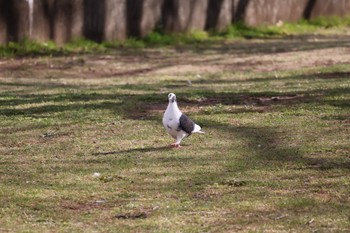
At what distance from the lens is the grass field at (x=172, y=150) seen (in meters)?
7.45

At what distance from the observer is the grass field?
7449 millimetres

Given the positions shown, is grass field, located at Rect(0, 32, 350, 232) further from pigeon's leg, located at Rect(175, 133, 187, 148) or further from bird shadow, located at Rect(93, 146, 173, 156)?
pigeon's leg, located at Rect(175, 133, 187, 148)

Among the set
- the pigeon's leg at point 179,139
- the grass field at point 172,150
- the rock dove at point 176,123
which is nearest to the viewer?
the grass field at point 172,150

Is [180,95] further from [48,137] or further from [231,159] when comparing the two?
[231,159]

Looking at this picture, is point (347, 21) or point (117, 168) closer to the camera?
point (117, 168)

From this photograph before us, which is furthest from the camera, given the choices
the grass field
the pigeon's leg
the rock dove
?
the pigeon's leg

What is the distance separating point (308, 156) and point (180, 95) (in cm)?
473

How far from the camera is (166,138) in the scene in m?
10.8

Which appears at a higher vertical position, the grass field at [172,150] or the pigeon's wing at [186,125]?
the pigeon's wing at [186,125]

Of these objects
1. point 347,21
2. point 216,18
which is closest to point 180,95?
point 216,18

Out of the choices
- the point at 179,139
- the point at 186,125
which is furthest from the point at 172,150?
the point at 186,125

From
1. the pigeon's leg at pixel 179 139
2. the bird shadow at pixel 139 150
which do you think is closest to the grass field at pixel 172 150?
the bird shadow at pixel 139 150

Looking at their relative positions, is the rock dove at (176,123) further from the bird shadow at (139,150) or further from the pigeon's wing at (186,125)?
the bird shadow at (139,150)

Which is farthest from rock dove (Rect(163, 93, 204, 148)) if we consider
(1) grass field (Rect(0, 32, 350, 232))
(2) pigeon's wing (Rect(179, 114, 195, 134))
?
(1) grass field (Rect(0, 32, 350, 232))
